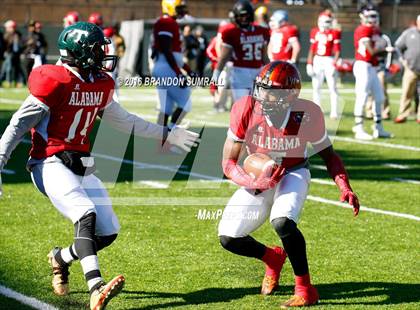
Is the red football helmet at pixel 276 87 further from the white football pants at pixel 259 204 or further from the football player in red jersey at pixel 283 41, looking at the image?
the football player in red jersey at pixel 283 41

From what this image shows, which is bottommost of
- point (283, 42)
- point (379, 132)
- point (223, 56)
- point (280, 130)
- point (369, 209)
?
point (379, 132)

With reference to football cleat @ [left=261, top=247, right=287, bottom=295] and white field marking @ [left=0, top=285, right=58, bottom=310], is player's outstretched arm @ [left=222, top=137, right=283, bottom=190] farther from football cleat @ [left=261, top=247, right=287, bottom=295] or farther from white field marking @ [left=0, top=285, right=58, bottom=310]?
white field marking @ [left=0, top=285, right=58, bottom=310]

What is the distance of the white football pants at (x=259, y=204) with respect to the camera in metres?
5.88

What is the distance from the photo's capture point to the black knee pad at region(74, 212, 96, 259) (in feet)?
18.0

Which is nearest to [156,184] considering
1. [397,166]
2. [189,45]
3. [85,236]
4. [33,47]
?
Answer: [397,166]

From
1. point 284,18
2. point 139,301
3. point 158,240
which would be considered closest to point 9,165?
point 158,240

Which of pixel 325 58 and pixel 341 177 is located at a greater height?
pixel 341 177

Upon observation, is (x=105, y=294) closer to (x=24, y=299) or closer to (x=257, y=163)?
(x=24, y=299)

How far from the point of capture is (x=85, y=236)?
5.51 meters

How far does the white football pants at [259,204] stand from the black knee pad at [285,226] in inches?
4.2

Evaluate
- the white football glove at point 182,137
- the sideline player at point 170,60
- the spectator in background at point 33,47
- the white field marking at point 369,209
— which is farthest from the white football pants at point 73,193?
the spectator in background at point 33,47

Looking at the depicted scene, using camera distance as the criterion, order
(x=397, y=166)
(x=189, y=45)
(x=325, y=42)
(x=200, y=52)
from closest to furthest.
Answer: (x=397, y=166) < (x=325, y=42) < (x=189, y=45) < (x=200, y=52)

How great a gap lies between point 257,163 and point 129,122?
0.92 m

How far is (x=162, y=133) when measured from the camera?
6297 mm
